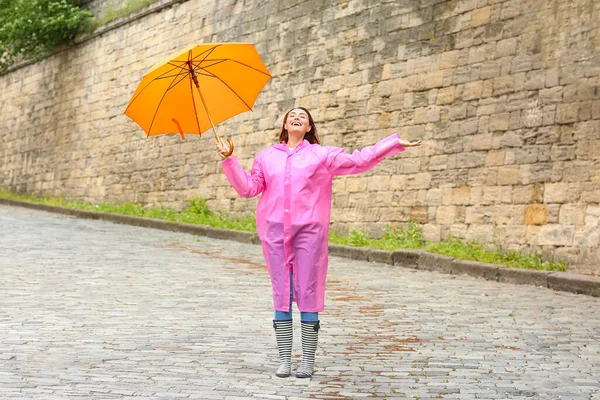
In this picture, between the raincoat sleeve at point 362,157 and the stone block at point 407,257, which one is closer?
the raincoat sleeve at point 362,157

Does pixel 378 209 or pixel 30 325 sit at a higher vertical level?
pixel 378 209

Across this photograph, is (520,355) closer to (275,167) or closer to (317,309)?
(317,309)

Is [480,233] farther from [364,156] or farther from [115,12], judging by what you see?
[115,12]

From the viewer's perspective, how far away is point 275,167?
548 cm

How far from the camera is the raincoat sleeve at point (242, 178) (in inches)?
214

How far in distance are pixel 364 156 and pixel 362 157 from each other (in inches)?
0.5

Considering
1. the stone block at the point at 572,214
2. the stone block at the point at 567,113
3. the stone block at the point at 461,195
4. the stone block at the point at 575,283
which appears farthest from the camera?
the stone block at the point at 461,195

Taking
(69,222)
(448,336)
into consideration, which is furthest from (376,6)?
(448,336)

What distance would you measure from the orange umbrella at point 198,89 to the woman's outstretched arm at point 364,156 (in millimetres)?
796

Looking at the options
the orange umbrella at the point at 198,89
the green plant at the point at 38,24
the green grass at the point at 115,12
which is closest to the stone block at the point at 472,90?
the orange umbrella at the point at 198,89

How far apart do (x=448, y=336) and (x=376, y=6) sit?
852cm

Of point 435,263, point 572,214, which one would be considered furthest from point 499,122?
point 435,263

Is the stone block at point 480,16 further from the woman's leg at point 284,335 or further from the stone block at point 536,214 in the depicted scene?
the woman's leg at point 284,335

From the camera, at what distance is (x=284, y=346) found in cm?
543
